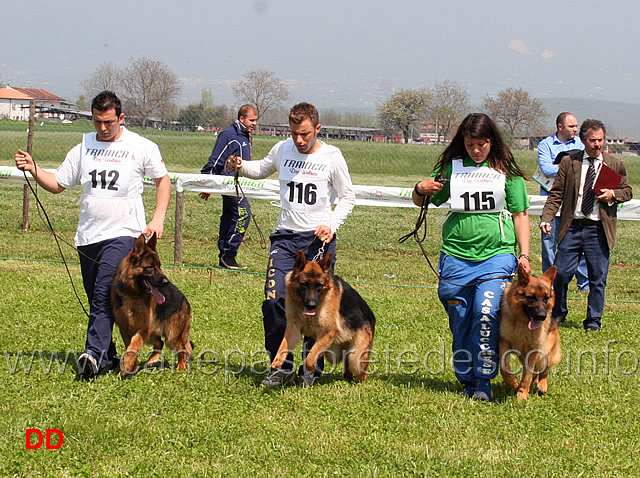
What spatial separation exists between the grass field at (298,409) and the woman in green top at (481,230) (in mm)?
559

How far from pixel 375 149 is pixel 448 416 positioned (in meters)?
28.9

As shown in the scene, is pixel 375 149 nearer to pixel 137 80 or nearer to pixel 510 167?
pixel 137 80

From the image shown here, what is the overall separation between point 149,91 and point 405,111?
15.9m

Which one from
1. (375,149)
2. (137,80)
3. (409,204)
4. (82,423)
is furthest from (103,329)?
(375,149)

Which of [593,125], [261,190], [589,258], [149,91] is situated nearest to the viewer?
[593,125]

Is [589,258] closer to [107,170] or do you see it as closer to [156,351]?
[156,351]

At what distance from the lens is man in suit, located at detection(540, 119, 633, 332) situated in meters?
7.74

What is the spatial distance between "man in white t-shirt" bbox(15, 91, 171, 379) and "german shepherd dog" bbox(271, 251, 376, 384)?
4.12 ft

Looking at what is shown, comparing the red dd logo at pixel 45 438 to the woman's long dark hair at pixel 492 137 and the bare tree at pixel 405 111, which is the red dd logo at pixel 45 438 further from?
the bare tree at pixel 405 111

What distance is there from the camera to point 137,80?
21.6 m

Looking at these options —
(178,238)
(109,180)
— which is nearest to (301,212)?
(109,180)

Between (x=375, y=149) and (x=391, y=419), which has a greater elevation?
(x=375, y=149)

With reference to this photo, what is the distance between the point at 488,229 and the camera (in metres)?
5.14

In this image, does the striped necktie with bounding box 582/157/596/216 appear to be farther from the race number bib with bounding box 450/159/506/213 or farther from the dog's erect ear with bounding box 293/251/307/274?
the dog's erect ear with bounding box 293/251/307/274
